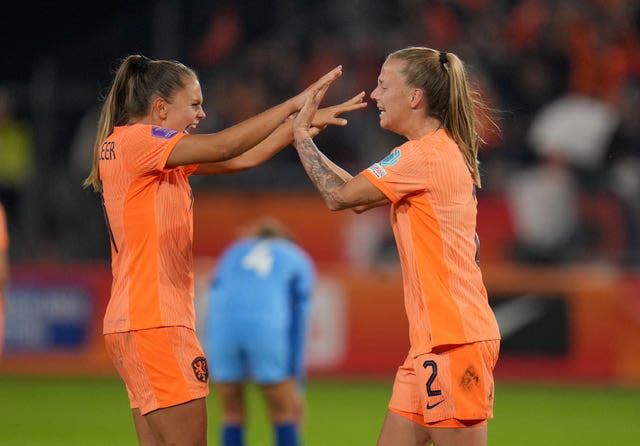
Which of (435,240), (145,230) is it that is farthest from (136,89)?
(435,240)

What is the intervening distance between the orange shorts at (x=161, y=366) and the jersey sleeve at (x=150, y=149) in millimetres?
672

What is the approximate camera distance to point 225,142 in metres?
5.08

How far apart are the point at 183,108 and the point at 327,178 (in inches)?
27.1

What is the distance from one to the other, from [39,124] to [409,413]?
38.9ft

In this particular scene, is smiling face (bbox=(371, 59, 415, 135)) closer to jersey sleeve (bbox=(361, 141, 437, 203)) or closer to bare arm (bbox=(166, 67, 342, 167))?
jersey sleeve (bbox=(361, 141, 437, 203))

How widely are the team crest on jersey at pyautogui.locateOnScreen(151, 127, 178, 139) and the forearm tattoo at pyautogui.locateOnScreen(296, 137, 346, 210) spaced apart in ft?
1.92

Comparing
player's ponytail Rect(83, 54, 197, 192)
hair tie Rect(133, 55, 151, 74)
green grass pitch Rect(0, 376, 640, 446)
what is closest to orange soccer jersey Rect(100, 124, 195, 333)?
player's ponytail Rect(83, 54, 197, 192)

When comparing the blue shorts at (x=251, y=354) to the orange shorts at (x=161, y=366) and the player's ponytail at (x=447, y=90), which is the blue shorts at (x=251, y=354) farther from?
the player's ponytail at (x=447, y=90)

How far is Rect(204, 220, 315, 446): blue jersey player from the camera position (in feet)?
27.9

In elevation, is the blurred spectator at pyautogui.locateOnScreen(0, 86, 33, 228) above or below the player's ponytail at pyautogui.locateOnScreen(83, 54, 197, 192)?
above

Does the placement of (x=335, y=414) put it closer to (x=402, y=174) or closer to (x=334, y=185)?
(x=334, y=185)

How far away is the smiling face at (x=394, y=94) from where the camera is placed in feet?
17.1

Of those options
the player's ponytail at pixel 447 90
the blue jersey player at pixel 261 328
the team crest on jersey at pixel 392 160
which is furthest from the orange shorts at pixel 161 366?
the blue jersey player at pixel 261 328

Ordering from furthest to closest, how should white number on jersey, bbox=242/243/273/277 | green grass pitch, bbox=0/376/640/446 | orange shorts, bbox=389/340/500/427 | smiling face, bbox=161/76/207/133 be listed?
1. green grass pitch, bbox=0/376/640/446
2. white number on jersey, bbox=242/243/273/277
3. smiling face, bbox=161/76/207/133
4. orange shorts, bbox=389/340/500/427
